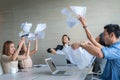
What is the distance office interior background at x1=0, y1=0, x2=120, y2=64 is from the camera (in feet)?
22.9

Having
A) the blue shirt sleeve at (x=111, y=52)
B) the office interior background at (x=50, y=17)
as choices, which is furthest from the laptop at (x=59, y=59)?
the blue shirt sleeve at (x=111, y=52)

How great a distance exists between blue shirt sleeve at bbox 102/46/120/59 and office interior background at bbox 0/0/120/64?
4895mm

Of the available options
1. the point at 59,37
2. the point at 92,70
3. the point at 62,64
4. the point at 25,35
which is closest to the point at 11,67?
the point at 25,35

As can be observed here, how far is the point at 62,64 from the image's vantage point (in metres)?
4.83

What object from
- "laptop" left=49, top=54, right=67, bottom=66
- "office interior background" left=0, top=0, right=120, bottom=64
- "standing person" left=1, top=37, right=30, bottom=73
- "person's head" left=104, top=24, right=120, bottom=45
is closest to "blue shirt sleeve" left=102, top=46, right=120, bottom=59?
"person's head" left=104, top=24, right=120, bottom=45

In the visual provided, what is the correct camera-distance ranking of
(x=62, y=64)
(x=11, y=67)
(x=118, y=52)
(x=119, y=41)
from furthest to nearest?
1. (x=62, y=64)
2. (x=11, y=67)
3. (x=119, y=41)
4. (x=118, y=52)

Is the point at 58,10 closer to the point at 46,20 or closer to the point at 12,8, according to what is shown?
the point at 46,20

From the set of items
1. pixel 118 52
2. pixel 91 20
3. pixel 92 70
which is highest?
pixel 91 20

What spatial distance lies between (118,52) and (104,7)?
5024 mm

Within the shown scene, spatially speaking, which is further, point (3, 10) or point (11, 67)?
point (3, 10)

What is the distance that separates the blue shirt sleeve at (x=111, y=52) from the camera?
2.01 meters

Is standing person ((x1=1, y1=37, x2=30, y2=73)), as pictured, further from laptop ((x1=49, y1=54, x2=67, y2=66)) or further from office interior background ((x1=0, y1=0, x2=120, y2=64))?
office interior background ((x1=0, y1=0, x2=120, y2=64))

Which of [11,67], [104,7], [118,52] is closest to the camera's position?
[118,52]

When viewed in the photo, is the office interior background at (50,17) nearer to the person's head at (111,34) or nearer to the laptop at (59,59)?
the laptop at (59,59)
